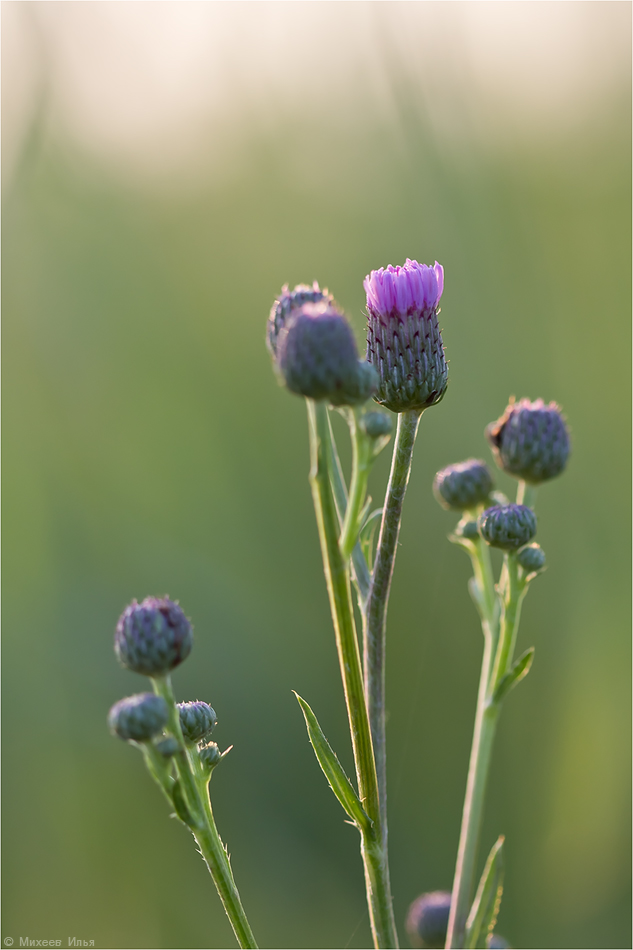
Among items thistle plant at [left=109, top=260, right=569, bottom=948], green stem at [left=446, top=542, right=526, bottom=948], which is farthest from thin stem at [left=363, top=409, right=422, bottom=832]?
green stem at [left=446, top=542, right=526, bottom=948]

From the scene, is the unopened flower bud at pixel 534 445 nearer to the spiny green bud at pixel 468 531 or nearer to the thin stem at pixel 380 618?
the spiny green bud at pixel 468 531

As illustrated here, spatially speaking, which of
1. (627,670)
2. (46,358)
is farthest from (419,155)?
(627,670)

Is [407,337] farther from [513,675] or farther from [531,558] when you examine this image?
[513,675]

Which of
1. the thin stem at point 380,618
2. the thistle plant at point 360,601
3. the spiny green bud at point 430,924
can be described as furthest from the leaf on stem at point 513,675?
the spiny green bud at point 430,924

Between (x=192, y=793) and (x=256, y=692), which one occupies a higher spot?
(x=192, y=793)

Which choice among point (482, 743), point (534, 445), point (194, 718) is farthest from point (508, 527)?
point (194, 718)

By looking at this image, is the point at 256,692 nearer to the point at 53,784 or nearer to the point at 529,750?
the point at 53,784
